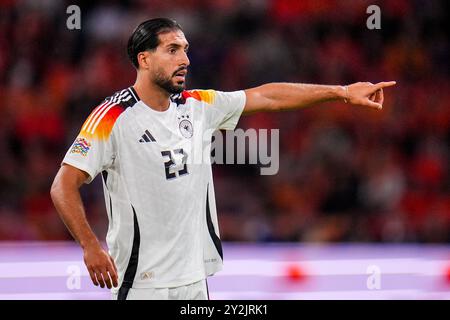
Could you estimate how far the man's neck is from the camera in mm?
4273

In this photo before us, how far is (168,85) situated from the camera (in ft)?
13.9

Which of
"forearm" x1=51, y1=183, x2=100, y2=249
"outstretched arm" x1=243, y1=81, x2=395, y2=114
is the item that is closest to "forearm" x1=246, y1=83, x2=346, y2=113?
"outstretched arm" x1=243, y1=81, x2=395, y2=114

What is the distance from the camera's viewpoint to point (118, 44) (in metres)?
8.80

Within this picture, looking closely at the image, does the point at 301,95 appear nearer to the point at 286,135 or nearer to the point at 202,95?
the point at 202,95

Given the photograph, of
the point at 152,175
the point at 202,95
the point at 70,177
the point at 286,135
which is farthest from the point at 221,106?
the point at 286,135

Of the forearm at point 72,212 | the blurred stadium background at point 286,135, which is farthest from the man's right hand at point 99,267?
the blurred stadium background at point 286,135

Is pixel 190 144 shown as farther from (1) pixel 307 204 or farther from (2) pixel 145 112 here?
(1) pixel 307 204

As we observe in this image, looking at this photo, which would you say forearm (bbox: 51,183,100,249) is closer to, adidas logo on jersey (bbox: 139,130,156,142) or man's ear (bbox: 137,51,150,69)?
adidas logo on jersey (bbox: 139,130,156,142)

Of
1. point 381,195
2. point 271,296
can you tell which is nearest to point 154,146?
point 271,296

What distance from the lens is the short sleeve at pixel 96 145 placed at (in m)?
4.04

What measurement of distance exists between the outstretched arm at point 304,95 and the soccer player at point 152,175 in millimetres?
113

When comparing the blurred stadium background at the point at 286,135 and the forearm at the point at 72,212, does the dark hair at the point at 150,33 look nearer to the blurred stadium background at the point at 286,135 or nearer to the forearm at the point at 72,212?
the forearm at the point at 72,212

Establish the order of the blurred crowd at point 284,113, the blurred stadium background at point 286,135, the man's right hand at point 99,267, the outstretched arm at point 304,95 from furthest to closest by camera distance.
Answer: the blurred crowd at point 284,113
the blurred stadium background at point 286,135
the outstretched arm at point 304,95
the man's right hand at point 99,267

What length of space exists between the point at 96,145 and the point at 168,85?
0.44 m
